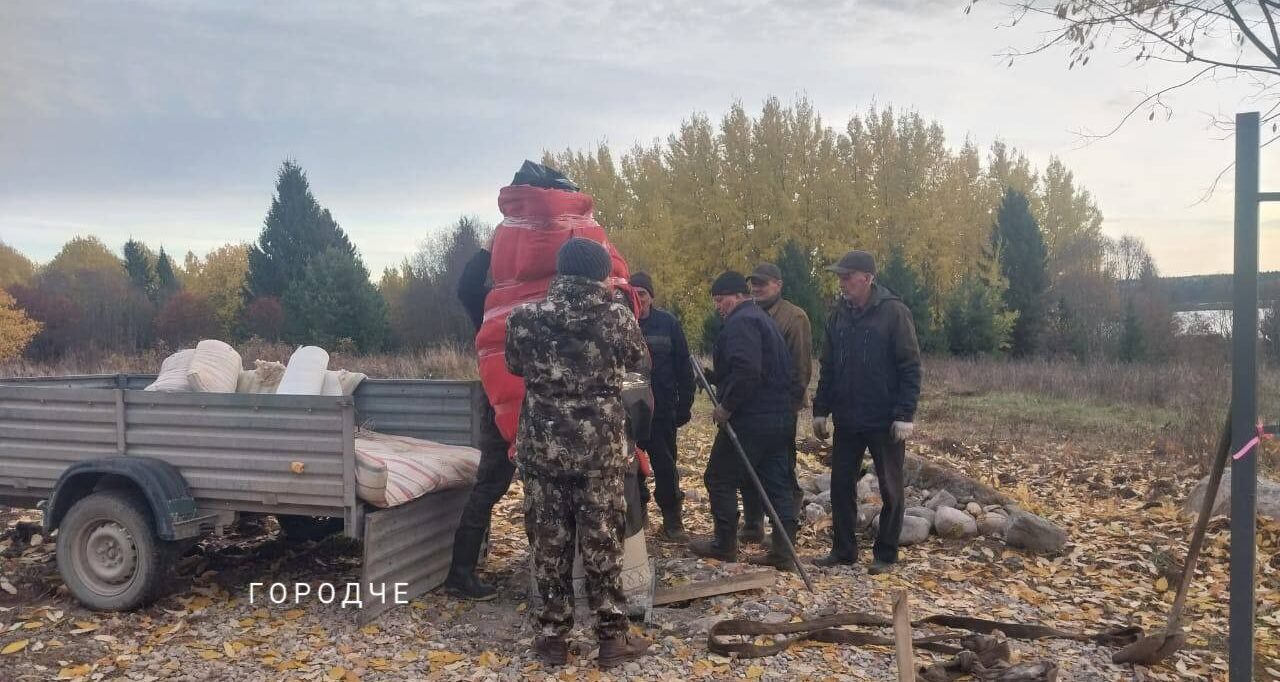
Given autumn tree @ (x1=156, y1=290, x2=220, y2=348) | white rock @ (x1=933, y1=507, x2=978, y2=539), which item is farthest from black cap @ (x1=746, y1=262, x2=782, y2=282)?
autumn tree @ (x1=156, y1=290, x2=220, y2=348)

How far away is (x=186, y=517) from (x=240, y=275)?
156 feet

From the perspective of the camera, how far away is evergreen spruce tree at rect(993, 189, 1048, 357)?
3158 cm

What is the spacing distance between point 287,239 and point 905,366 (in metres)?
41.7

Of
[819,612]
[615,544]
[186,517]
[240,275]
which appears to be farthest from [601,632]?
[240,275]

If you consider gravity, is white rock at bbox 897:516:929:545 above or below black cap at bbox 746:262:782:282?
below

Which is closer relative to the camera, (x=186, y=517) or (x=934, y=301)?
(x=186, y=517)

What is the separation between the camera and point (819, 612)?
5000mm

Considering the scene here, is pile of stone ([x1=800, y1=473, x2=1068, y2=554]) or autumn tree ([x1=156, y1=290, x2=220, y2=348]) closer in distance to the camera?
pile of stone ([x1=800, y1=473, x2=1068, y2=554])

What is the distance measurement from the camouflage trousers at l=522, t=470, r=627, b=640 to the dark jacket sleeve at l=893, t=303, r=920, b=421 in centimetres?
214

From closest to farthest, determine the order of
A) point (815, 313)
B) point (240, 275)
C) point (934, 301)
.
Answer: point (815, 313) < point (934, 301) < point (240, 275)

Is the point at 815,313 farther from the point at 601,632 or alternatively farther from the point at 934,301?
the point at 601,632

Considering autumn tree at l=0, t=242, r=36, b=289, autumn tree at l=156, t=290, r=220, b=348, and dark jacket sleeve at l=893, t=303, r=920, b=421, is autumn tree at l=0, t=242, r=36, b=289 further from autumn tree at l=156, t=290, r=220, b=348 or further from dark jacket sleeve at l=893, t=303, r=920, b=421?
dark jacket sleeve at l=893, t=303, r=920, b=421

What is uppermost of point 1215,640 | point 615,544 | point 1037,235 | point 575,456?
point 1037,235

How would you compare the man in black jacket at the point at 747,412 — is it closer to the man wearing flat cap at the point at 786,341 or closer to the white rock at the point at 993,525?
the man wearing flat cap at the point at 786,341
